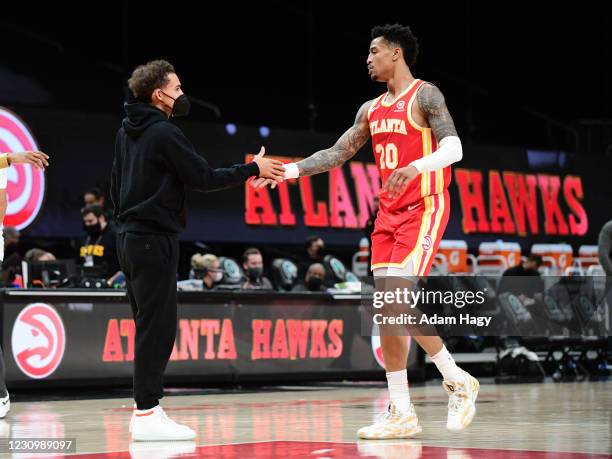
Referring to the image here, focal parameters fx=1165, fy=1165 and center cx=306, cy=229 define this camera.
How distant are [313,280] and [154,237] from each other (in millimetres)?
8217

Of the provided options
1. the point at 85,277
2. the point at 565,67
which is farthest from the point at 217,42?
the point at 85,277

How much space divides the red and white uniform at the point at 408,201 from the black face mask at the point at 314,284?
7606 mm

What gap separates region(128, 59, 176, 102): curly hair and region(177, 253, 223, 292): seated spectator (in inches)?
252

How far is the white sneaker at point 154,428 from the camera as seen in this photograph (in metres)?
5.89

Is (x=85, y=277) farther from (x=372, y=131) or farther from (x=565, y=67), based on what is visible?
(x=565, y=67)

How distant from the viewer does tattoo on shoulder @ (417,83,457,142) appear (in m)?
6.22

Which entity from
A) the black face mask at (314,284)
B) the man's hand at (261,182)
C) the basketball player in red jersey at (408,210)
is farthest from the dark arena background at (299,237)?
the man's hand at (261,182)

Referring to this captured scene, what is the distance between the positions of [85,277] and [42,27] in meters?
8.51

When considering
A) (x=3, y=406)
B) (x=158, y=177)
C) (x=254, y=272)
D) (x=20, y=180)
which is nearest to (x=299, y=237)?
(x=254, y=272)

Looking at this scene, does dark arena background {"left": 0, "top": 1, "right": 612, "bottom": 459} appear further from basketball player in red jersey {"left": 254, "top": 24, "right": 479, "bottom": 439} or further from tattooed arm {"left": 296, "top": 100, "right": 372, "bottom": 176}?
tattooed arm {"left": 296, "top": 100, "right": 372, "bottom": 176}

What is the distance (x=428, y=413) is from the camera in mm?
8070

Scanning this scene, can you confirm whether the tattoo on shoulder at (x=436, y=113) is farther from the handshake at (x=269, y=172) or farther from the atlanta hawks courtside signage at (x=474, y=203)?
the atlanta hawks courtside signage at (x=474, y=203)

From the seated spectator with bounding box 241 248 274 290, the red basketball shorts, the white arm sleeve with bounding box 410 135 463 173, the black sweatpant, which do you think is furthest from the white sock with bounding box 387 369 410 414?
the seated spectator with bounding box 241 248 274 290

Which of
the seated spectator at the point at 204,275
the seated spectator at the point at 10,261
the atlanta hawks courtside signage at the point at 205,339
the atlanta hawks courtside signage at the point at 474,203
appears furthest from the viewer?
the atlanta hawks courtside signage at the point at 474,203
